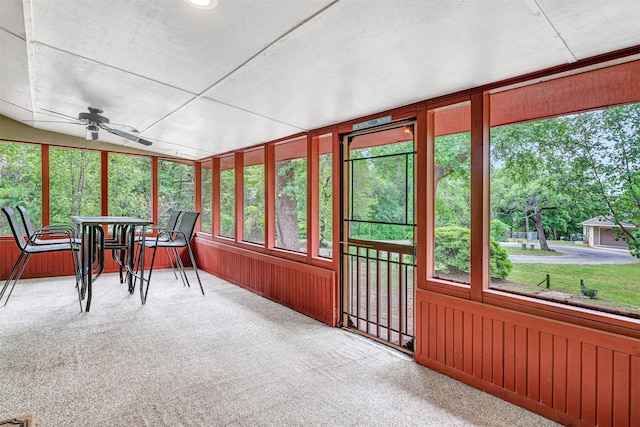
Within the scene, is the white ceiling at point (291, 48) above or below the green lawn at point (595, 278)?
above

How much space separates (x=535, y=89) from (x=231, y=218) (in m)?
4.79

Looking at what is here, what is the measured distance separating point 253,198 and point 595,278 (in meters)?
4.70

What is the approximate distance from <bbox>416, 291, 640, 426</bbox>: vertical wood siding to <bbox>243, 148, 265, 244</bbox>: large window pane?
129 inches

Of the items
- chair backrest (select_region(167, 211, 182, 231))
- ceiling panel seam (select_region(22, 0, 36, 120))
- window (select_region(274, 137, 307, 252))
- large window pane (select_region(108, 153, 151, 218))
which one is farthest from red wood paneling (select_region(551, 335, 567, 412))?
large window pane (select_region(108, 153, 151, 218))

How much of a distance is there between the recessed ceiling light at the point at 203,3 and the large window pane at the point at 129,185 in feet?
17.4

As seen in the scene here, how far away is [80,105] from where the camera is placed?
354cm

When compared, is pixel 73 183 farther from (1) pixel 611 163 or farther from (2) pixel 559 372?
(1) pixel 611 163

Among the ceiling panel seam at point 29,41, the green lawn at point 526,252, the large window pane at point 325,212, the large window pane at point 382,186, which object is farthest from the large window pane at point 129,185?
the green lawn at point 526,252

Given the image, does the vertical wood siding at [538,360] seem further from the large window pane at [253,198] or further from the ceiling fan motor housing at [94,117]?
the ceiling fan motor housing at [94,117]

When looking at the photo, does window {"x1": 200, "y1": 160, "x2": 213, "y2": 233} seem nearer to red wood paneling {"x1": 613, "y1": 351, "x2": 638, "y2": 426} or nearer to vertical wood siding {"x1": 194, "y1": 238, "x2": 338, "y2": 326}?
vertical wood siding {"x1": 194, "y1": 238, "x2": 338, "y2": 326}

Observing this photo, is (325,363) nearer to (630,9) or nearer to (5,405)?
(5,405)

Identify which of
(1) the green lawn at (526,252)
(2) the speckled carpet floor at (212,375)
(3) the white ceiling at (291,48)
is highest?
(3) the white ceiling at (291,48)

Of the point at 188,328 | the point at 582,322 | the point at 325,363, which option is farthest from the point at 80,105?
the point at 582,322

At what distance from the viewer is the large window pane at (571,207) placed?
1.87m
